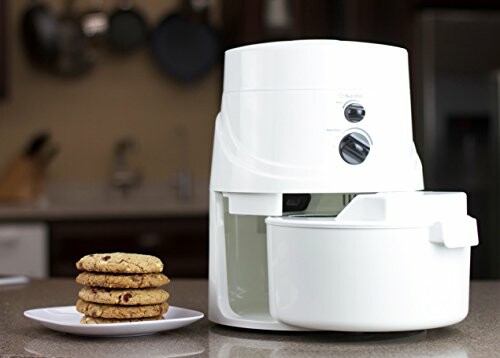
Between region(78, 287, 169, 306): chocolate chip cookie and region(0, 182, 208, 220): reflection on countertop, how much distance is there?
2.36m

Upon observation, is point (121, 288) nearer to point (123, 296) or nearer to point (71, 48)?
point (123, 296)

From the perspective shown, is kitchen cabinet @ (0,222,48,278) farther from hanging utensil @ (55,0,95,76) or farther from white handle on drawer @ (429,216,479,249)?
white handle on drawer @ (429,216,479,249)

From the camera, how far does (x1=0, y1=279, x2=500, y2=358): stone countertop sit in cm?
116

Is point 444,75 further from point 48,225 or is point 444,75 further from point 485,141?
point 48,225

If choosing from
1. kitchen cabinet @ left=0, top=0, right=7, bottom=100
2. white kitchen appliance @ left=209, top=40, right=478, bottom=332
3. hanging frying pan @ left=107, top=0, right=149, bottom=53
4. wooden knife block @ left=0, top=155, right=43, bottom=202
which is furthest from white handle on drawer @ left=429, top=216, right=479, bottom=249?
hanging frying pan @ left=107, top=0, right=149, bottom=53

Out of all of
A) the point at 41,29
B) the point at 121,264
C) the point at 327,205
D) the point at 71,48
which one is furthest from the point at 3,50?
the point at 121,264

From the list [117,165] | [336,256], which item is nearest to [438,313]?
[336,256]

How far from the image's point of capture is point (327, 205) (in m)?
1.41

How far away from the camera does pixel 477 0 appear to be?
375 centimetres

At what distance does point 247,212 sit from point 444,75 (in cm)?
247

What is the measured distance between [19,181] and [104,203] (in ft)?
1.12

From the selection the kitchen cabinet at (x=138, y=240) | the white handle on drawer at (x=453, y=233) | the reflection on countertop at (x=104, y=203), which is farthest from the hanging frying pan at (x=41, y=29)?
the white handle on drawer at (x=453, y=233)

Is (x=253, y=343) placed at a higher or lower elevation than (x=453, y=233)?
lower

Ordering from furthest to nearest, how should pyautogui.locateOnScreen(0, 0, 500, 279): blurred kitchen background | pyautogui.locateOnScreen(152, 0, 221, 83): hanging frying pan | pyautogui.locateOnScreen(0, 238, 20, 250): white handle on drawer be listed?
1. pyautogui.locateOnScreen(152, 0, 221, 83): hanging frying pan
2. pyautogui.locateOnScreen(0, 0, 500, 279): blurred kitchen background
3. pyautogui.locateOnScreen(0, 238, 20, 250): white handle on drawer
